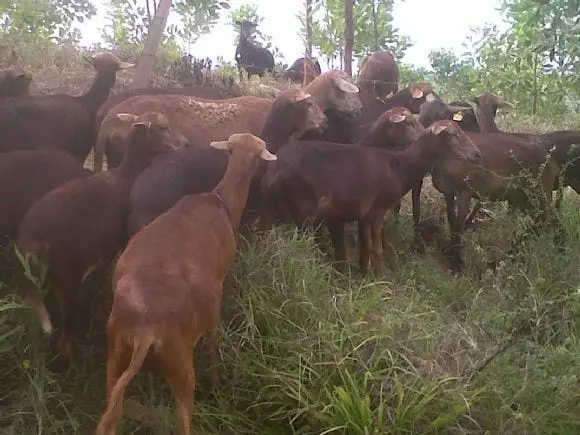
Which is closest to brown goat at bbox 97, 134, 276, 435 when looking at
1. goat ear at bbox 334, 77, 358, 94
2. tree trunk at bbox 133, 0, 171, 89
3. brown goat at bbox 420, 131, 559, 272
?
brown goat at bbox 420, 131, 559, 272

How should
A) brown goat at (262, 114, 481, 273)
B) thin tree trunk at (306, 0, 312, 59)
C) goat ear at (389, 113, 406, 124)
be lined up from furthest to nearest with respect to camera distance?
thin tree trunk at (306, 0, 312, 59) → goat ear at (389, 113, 406, 124) → brown goat at (262, 114, 481, 273)

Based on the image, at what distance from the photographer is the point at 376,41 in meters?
15.2

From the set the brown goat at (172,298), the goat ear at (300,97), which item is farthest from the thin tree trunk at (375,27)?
the brown goat at (172,298)

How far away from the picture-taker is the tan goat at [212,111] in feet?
22.9

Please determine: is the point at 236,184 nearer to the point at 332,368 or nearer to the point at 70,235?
the point at 70,235

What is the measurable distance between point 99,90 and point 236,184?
304 centimetres

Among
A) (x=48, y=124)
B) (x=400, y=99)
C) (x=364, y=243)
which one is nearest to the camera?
(x=364, y=243)

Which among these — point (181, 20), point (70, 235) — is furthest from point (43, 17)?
point (70, 235)

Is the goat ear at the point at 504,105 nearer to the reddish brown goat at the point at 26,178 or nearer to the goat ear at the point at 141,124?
the goat ear at the point at 141,124

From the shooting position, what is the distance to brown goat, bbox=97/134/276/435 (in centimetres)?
A: 382

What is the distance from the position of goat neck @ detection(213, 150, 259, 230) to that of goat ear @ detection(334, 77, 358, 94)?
255 cm

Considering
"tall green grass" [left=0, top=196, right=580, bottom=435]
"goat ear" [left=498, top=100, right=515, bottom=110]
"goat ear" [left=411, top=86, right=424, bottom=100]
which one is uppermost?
"goat ear" [left=411, top=86, right=424, bottom=100]

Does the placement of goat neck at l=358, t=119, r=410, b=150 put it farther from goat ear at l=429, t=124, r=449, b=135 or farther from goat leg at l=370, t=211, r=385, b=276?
goat leg at l=370, t=211, r=385, b=276

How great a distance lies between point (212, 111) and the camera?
7.41 m
